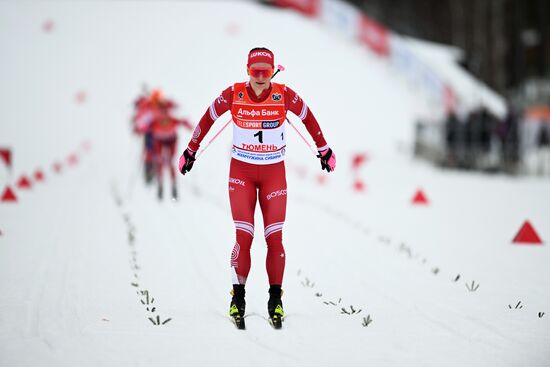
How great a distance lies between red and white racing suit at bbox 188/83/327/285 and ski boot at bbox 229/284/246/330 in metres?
0.07

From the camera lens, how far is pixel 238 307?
17.4ft

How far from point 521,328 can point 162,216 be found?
716 centimetres

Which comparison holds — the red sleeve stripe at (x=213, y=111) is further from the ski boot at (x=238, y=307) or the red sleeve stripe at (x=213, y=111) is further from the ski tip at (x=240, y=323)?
the ski tip at (x=240, y=323)

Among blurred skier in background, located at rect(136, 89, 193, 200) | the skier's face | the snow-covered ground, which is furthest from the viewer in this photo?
blurred skier in background, located at rect(136, 89, 193, 200)

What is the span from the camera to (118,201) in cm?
1306

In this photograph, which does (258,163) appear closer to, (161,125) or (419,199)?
(161,125)

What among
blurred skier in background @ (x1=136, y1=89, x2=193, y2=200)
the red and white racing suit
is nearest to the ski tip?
the red and white racing suit

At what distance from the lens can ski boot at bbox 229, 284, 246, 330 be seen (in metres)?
5.15

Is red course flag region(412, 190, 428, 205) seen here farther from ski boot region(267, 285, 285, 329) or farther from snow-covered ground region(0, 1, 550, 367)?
ski boot region(267, 285, 285, 329)

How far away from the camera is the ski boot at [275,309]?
17.0 feet

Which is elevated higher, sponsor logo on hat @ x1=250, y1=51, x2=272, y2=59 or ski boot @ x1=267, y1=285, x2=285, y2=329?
sponsor logo on hat @ x1=250, y1=51, x2=272, y2=59

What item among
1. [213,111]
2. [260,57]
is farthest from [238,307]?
[260,57]

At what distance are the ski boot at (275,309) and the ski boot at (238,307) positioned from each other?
0.23 m

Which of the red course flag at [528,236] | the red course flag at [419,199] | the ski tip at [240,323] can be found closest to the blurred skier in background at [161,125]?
the red course flag at [419,199]
